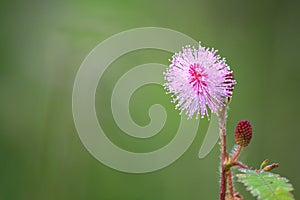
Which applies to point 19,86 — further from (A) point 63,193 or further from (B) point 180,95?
(B) point 180,95

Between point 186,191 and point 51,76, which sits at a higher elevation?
point 51,76

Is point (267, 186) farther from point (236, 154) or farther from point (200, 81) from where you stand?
point (200, 81)

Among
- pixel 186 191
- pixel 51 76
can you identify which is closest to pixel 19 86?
pixel 51 76

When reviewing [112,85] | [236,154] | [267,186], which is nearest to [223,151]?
[236,154]

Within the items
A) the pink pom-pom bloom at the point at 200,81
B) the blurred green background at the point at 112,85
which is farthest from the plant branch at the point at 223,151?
the blurred green background at the point at 112,85

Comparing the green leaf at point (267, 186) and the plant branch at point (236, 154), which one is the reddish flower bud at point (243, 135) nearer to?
the plant branch at point (236, 154)
